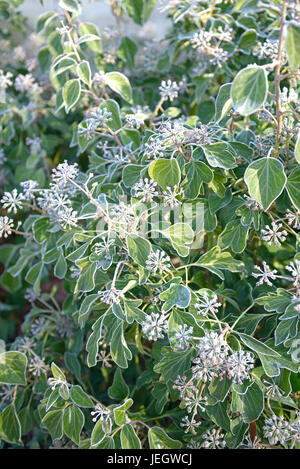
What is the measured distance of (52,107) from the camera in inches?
62.8

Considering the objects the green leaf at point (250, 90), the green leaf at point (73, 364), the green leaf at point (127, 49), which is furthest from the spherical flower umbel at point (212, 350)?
the green leaf at point (127, 49)

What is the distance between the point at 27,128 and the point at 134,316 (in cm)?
90

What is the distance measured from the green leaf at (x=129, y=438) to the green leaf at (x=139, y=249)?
0.30m

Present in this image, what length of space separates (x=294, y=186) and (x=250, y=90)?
218 millimetres

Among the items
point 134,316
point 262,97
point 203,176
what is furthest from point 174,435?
point 262,97

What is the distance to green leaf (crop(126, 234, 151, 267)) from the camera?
35.1 inches

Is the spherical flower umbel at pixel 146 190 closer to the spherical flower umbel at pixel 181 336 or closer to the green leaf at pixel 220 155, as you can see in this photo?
the green leaf at pixel 220 155

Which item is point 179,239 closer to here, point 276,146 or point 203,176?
point 203,176

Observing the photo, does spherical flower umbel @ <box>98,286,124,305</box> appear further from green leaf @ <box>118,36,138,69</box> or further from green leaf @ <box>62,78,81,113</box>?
green leaf @ <box>118,36,138,69</box>

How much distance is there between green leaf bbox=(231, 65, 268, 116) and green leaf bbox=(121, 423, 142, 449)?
583 mm

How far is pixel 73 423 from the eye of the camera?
0.98 m

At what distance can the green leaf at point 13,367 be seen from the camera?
3.36ft

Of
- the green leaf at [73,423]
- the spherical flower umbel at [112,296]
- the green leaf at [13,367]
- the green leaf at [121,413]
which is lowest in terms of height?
the green leaf at [73,423]

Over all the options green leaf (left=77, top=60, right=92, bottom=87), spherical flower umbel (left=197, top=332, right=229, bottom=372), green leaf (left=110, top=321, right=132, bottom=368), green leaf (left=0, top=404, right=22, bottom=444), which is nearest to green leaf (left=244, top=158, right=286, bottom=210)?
spherical flower umbel (left=197, top=332, right=229, bottom=372)
